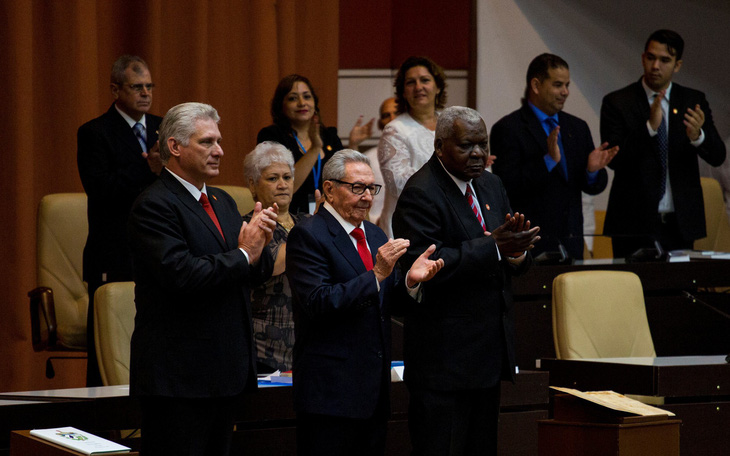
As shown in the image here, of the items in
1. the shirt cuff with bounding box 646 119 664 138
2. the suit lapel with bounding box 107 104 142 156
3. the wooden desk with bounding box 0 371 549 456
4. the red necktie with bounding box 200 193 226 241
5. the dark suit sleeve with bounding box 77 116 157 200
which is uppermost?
the shirt cuff with bounding box 646 119 664 138

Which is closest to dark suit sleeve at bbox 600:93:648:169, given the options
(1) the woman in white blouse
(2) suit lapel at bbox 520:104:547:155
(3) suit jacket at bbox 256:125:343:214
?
(2) suit lapel at bbox 520:104:547:155

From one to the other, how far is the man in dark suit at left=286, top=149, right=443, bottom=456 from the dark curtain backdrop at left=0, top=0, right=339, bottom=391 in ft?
8.98

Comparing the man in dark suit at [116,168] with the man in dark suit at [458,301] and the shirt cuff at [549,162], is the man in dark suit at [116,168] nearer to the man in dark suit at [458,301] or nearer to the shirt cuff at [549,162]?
the man in dark suit at [458,301]

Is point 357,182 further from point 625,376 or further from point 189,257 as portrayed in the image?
point 625,376

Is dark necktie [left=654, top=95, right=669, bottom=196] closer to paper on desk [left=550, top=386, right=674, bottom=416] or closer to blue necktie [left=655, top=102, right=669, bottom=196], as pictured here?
blue necktie [left=655, top=102, right=669, bottom=196]

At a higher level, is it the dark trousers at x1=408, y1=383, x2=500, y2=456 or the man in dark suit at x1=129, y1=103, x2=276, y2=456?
the man in dark suit at x1=129, y1=103, x2=276, y2=456

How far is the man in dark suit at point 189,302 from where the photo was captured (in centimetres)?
260

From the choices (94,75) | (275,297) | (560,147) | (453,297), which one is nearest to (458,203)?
(453,297)

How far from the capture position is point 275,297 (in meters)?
3.58

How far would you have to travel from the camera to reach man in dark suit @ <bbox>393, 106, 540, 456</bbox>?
2898 mm

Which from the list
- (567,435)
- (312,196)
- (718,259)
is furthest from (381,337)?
(718,259)

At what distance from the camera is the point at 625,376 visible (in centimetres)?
354

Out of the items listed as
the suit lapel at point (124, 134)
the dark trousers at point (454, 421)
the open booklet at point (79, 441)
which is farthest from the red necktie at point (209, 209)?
the suit lapel at point (124, 134)

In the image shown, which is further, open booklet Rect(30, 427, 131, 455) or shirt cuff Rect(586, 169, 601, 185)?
shirt cuff Rect(586, 169, 601, 185)
